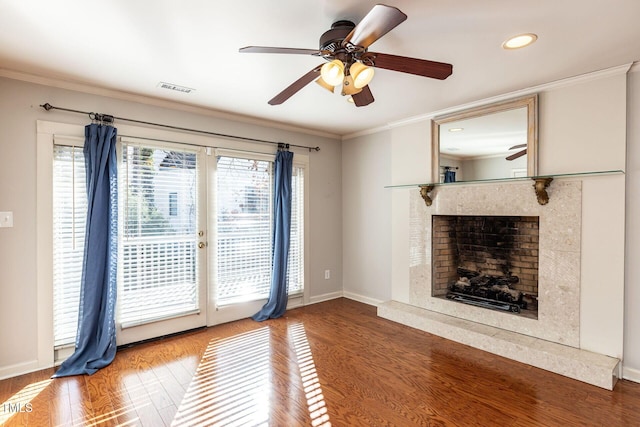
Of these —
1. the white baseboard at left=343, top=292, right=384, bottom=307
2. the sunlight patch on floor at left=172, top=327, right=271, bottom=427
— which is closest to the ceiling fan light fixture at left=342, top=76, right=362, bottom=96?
the sunlight patch on floor at left=172, top=327, right=271, bottom=427

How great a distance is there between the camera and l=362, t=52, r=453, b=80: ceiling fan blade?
1.86m

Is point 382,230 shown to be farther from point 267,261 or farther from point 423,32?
point 423,32

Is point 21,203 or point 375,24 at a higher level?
point 375,24

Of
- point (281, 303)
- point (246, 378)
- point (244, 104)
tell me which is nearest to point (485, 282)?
point (281, 303)

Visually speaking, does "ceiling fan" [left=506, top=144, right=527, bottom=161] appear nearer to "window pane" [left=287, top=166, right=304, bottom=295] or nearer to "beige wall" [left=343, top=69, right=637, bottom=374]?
"beige wall" [left=343, top=69, right=637, bottom=374]

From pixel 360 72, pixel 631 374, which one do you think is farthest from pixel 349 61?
pixel 631 374

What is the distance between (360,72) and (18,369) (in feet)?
11.5

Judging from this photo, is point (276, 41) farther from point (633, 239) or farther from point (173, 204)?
point (633, 239)

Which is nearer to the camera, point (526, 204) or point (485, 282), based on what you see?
point (526, 204)

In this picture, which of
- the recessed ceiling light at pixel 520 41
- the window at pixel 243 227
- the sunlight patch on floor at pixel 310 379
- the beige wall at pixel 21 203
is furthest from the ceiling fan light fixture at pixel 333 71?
the beige wall at pixel 21 203

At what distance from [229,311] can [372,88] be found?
2929mm

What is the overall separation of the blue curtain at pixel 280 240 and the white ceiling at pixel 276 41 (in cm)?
115

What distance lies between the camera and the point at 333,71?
72.9 inches

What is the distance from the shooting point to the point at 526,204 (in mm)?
3100
